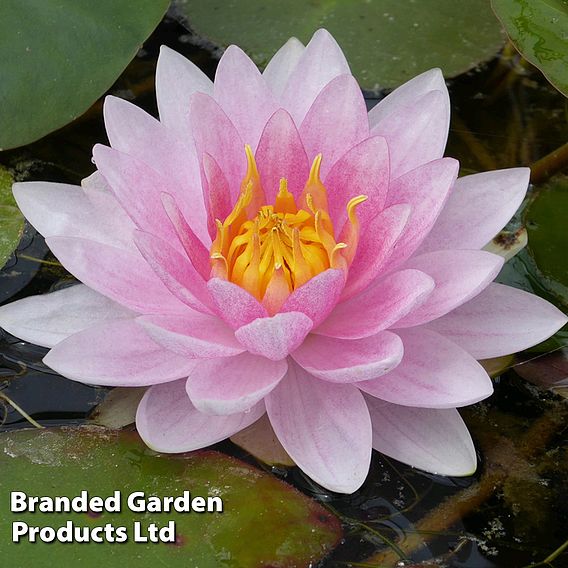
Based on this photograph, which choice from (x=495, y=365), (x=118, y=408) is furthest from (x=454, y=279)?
(x=118, y=408)

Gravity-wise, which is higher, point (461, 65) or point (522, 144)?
point (461, 65)

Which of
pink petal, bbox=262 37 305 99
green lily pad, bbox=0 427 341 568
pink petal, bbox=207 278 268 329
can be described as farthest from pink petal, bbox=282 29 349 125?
green lily pad, bbox=0 427 341 568

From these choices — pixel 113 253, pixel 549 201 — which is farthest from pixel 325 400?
pixel 549 201

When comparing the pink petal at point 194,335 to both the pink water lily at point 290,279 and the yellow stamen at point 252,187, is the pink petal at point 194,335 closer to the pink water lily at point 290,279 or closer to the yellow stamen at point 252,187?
the pink water lily at point 290,279

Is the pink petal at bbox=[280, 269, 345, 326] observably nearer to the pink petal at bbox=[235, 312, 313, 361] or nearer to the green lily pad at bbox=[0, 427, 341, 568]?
the pink petal at bbox=[235, 312, 313, 361]

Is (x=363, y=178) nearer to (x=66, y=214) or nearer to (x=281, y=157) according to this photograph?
(x=281, y=157)

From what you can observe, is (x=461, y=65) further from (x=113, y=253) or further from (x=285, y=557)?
(x=285, y=557)
